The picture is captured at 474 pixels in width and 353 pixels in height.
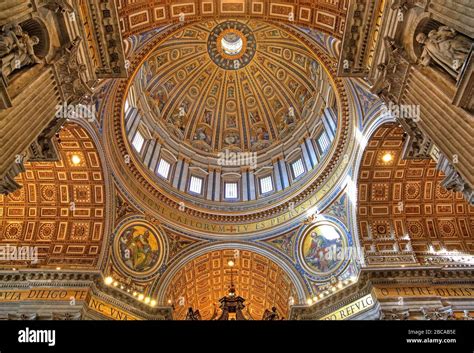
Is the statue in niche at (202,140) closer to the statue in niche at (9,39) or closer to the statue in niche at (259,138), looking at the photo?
the statue in niche at (259,138)

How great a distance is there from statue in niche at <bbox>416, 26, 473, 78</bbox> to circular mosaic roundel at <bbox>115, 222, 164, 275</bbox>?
16.2 metres

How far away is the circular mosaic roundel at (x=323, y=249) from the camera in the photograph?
19609 millimetres

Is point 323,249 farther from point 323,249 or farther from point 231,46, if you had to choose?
point 231,46

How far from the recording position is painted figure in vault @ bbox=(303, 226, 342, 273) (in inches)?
781

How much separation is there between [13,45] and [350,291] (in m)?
16.2

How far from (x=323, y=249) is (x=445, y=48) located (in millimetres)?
14095

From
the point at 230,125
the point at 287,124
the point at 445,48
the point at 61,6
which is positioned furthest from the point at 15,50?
the point at 230,125

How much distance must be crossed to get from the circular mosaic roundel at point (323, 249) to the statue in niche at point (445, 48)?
1228 cm

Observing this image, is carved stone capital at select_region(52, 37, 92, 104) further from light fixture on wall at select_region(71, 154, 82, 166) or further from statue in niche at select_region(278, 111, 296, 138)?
statue in niche at select_region(278, 111, 296, 138)

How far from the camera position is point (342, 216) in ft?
65.1

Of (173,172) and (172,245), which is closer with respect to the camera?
(172,245)
